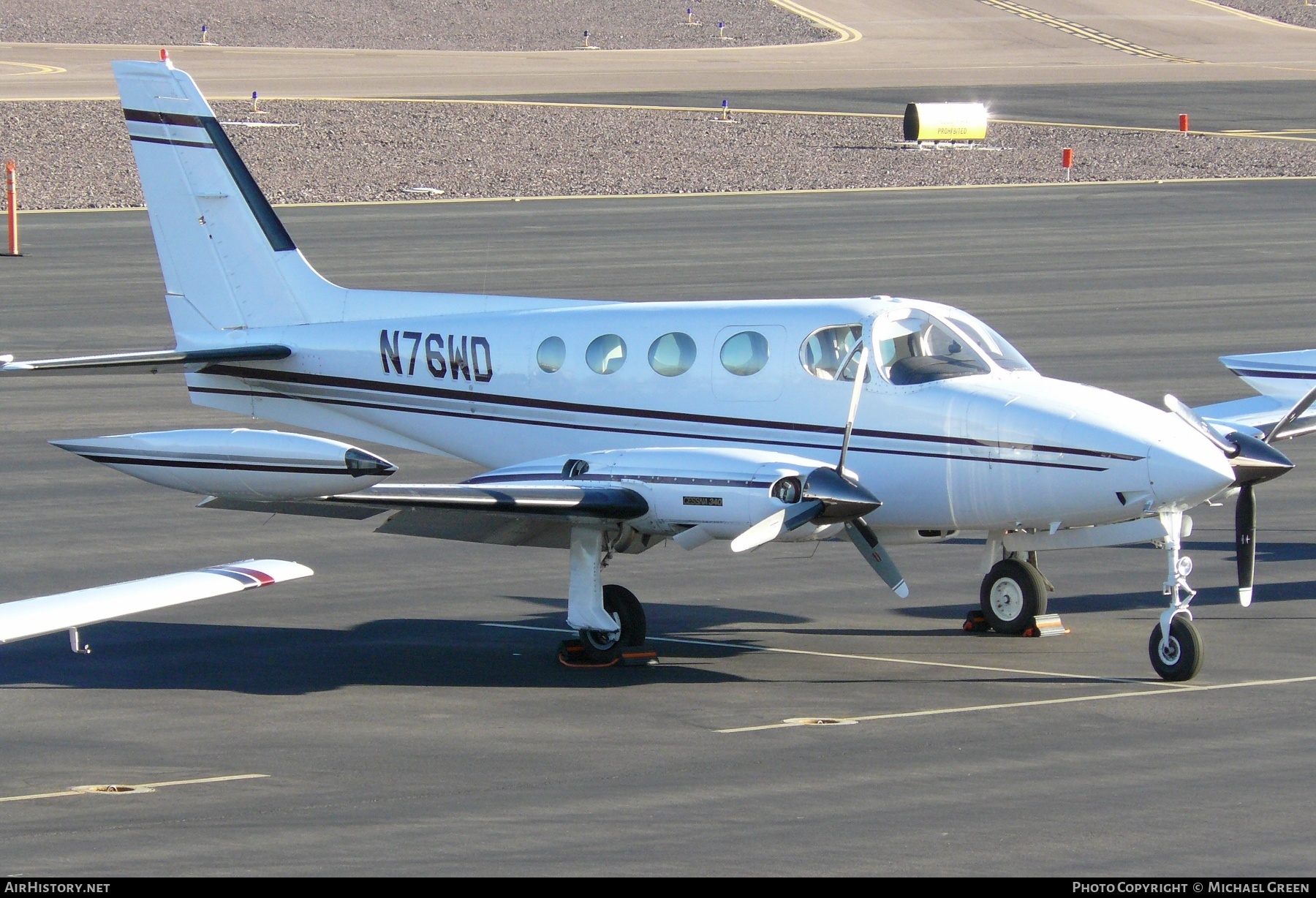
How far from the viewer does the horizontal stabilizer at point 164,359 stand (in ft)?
51.7

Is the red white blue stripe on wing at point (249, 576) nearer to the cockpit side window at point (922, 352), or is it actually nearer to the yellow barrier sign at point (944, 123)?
the cockpit side window at point (922, 352)

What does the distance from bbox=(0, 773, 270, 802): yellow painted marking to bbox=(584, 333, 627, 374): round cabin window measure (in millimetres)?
5000

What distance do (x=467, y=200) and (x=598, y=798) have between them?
39.4 metres

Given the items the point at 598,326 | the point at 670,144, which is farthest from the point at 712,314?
the point at 670,144

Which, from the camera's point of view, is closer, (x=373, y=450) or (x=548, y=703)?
(x=548, y=703)

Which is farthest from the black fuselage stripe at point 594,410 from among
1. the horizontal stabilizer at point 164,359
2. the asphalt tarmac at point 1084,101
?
the asphalt tarmac at point 1084,101

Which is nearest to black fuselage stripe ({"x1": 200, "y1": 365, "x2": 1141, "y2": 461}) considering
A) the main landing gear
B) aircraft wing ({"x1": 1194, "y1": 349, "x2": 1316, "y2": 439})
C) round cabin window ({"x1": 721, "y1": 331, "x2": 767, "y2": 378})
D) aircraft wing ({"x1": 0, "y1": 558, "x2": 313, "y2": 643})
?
round cabin window ({"x1": 721, "y1": 331, "x2": 767, "y2": 378})

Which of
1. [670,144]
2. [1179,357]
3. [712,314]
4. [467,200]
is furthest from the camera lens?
[670,144]

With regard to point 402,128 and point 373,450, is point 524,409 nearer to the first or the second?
point 373,450

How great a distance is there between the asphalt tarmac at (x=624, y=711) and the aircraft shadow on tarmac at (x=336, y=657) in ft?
0.14

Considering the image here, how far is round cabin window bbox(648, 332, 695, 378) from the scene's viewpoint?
47.7ft

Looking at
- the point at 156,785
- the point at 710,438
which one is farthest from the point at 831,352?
the point at 156,785
